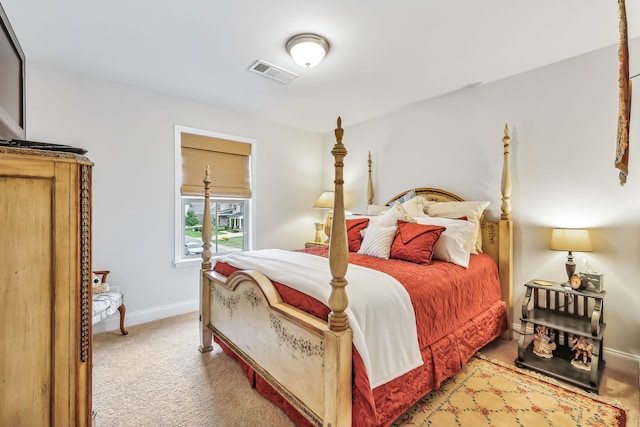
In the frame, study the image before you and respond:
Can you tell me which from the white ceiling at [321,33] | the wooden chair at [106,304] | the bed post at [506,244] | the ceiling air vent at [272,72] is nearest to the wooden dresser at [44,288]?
the white ceiling at [321,33]

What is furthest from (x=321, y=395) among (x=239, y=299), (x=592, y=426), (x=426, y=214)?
(x=426, y=214)

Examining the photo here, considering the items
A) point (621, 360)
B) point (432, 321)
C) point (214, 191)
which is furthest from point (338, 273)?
point (214, 191)

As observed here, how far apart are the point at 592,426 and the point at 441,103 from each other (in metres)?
2.93

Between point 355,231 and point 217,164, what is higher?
point 217,164

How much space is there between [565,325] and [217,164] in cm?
368

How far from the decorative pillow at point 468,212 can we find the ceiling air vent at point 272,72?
76.5 inches

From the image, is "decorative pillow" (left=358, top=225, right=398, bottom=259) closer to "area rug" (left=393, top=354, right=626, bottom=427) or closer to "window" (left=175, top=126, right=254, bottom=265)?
"area rug" (left=393, top=354, right=626, bottom=427)

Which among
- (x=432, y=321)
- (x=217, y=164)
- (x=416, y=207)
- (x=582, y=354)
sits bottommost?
(x=582, y=354)

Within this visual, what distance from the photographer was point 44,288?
0.87m

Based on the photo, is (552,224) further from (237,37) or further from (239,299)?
(237,37)

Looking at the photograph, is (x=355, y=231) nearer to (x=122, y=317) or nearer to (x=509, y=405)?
(x=509, y=405)

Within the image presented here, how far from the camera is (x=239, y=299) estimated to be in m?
2.04

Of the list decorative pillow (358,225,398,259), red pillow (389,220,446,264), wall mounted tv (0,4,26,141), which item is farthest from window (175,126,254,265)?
red pillow (389,220,446,264)

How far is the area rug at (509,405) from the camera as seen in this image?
5.35 feet
